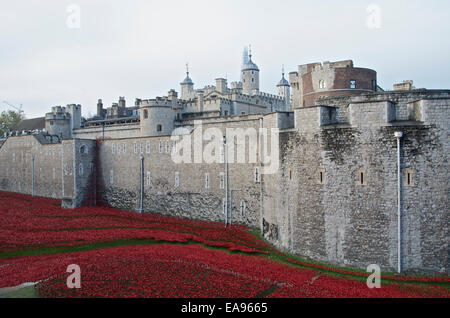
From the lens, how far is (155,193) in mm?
38000

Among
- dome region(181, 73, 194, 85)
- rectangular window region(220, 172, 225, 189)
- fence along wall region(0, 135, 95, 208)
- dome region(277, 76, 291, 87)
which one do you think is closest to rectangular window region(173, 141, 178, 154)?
rectangular window region(220, 172, 225, 189)

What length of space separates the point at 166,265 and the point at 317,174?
31.2 ft

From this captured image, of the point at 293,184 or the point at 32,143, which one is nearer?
the point at 293,184

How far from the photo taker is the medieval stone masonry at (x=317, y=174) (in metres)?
19.3

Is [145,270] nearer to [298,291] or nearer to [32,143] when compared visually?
[298,291]

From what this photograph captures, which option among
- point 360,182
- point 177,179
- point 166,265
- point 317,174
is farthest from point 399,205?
point 177,179

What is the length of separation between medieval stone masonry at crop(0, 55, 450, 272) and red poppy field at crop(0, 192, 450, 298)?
1552 millimetres

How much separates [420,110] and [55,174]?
4335 centimetres

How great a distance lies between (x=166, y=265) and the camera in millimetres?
19344

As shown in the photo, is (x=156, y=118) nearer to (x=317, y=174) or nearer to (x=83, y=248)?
(x=83, y=248)

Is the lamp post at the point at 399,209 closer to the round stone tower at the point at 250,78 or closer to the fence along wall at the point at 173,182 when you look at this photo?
the fence along wall at the point at 173,182

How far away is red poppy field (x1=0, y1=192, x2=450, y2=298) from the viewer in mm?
15800

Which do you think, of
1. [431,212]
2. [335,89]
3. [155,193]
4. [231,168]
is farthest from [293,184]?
[155,193]

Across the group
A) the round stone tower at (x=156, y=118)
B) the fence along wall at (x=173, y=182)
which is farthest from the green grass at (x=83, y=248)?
the round stone tower at (x=156, y=118)
